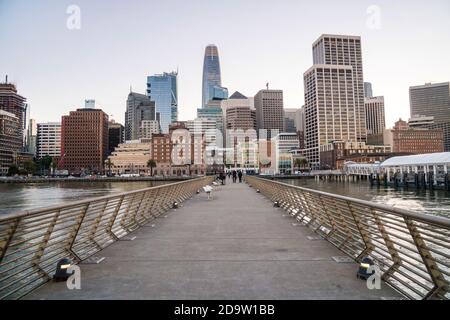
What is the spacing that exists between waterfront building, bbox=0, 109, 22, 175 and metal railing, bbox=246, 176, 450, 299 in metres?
186

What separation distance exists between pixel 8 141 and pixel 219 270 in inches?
7684

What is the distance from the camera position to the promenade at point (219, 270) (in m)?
4.32

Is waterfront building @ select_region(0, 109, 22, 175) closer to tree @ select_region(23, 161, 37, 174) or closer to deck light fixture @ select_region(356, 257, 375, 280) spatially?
tree @ select_region(23, 161, 37, 174)

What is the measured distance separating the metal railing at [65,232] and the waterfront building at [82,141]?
192506 mm

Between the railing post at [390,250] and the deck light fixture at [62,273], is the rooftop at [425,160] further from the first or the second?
the deck light fixture at [62,273]

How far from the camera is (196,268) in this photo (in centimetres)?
546

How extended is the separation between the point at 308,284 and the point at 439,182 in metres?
58.8

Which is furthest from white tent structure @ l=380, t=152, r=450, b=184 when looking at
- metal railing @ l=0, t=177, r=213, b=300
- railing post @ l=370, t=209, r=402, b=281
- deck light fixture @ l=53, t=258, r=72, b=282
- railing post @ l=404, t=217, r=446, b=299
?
deck light fixture @ l=53, t=258, r=72, b=282

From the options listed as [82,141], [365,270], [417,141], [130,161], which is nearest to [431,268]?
[365,270]

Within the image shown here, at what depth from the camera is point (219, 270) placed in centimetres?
534

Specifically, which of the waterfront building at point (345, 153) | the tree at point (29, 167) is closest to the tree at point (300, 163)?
the waterfront building at point (345, 153)

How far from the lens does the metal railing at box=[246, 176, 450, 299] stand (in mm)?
3984
